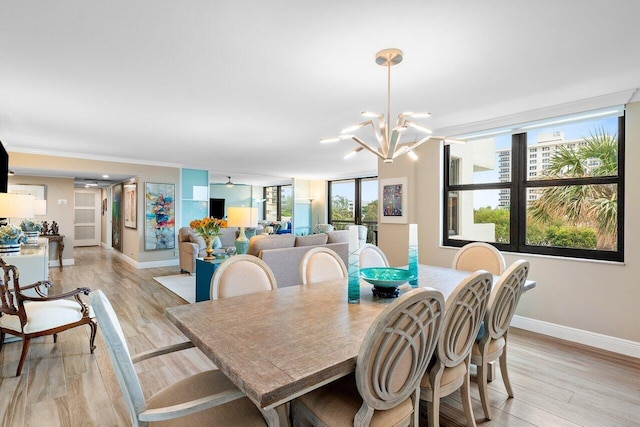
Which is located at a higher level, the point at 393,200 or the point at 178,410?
the point at 393,200

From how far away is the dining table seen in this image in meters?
1.07

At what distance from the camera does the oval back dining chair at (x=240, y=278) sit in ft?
6.70

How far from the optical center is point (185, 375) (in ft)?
8.42

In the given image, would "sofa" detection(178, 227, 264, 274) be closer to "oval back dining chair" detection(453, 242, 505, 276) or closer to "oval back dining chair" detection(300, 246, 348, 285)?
"oval back dining chair" detection(300, 246, 348, 285)

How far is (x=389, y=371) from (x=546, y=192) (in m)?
Result: 3.31

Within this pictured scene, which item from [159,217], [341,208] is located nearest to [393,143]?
[159,217]

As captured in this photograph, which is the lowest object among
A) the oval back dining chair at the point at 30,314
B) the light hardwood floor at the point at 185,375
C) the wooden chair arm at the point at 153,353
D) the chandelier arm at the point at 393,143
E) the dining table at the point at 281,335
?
the light hardwood floor at the point at 185,375

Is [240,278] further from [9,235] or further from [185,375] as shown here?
[9,235]

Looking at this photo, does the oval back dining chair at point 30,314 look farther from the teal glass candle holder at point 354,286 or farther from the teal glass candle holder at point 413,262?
the teal glass candle holder at point 413,262

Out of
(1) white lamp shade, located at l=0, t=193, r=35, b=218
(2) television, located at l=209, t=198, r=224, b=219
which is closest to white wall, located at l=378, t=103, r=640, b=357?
(1) white lamp shade, located at l=0, t=193, r=35, b=218

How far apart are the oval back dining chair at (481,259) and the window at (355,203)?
18.7 ft

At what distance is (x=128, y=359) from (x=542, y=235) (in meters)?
3.98

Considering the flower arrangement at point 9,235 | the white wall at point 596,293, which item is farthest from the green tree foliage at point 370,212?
the flower arrangement at point 9,235

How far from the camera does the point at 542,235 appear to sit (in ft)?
11.7
